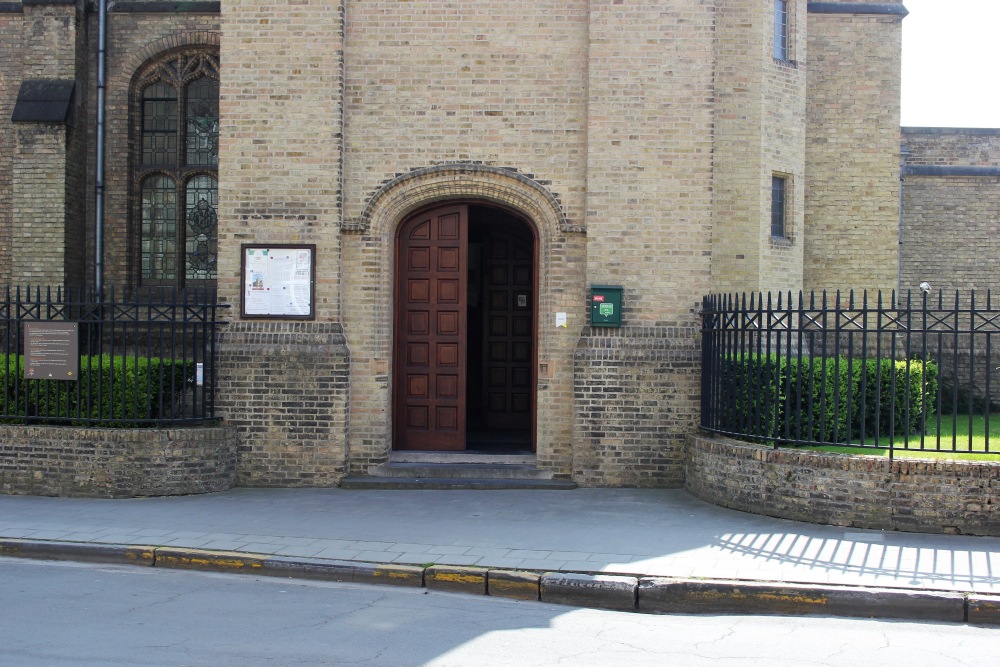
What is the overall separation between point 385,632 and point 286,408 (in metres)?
5.49

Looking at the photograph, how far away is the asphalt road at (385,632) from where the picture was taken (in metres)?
5.65

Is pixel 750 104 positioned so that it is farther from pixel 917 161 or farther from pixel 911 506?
pixel 917 161

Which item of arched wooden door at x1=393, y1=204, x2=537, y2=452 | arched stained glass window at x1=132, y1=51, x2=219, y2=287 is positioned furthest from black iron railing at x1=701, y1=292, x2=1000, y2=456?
arched stained glass window at x1=132, y1=51, x2=219, y2=287

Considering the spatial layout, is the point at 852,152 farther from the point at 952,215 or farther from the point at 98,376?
the point at 98,376

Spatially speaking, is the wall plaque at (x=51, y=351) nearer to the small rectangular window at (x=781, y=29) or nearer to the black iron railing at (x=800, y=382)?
the black iron railing at (x=800, y=382)

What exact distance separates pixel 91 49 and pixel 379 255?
713 cm

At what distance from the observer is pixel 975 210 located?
18.4 meters

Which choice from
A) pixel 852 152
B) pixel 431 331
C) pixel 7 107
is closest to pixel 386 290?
pixel 431 331

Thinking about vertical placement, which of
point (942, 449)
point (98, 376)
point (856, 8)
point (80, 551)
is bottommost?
point (80, 551)

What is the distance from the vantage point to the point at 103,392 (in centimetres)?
1104

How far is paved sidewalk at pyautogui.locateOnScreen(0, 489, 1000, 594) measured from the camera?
24.5 ft

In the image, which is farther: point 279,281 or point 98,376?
point 279,281

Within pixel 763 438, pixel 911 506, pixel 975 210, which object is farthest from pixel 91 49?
pixel 975 210

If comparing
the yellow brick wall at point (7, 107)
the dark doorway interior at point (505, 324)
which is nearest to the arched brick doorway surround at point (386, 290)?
the dark doorway interior at point (505, 324)
